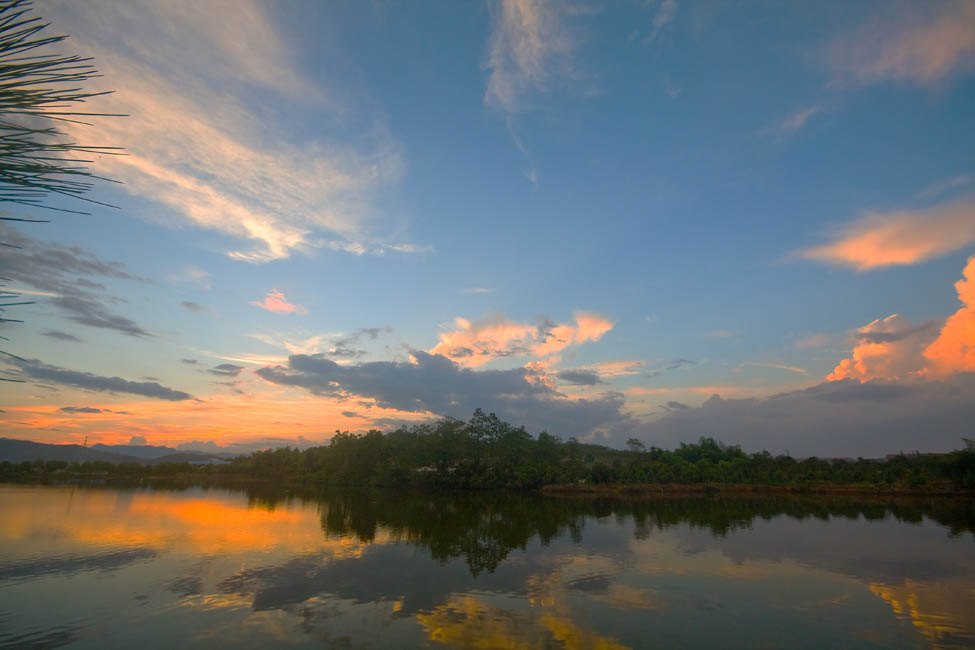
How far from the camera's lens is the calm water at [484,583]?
998 cm

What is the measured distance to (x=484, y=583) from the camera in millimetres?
14250

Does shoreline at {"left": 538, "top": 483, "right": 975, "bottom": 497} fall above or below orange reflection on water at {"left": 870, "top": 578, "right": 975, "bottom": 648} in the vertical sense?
below

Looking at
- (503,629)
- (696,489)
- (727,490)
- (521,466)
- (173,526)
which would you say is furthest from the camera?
(521,466)

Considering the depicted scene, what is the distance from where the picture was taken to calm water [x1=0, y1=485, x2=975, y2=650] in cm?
998

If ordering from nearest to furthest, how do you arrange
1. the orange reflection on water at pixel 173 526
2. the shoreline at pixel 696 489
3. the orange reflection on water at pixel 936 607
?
the orange reflection on water at pixel 936 607
the orange reflection on water at pixel 173 526
the shoreline at pixel 696 489

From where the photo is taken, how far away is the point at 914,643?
9.53 m

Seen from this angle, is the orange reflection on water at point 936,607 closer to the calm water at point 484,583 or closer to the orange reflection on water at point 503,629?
the calm water at point 484,583

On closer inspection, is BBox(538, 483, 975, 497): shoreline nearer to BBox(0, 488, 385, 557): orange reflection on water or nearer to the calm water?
the calm water

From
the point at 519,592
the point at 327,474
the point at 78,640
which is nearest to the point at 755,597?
the point at 519,592

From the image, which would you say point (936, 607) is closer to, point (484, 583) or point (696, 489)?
point (484, 583)

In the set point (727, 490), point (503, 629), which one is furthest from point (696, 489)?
point (503, 629)

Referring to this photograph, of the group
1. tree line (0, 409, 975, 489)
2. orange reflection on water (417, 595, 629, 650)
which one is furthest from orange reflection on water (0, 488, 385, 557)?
tree line (0, 409, 975, 489)

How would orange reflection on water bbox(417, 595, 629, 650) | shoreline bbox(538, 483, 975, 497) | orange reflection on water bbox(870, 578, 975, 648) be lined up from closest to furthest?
orange reflection on water bbox(417, 595, 629, 650) < orange reflection on water bbox(870, 578, 975, 648) < shoreline bbox(538, 483, 975, 497)

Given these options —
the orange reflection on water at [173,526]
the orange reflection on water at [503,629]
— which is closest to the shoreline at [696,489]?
the orange reflection on water at [173,526]
